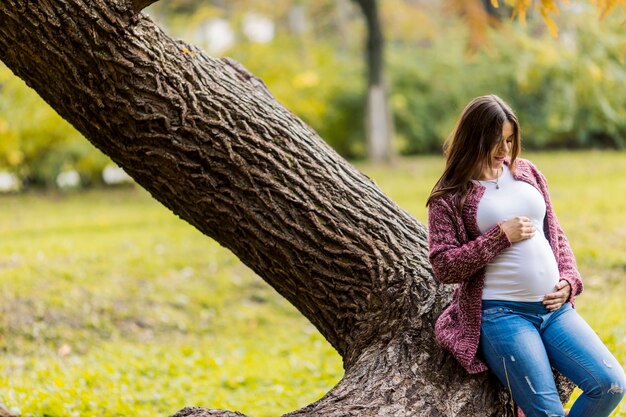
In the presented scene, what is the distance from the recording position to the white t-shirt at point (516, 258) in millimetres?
3484

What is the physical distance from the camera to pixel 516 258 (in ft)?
11.4

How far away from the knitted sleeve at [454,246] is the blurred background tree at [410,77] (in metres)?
5.19

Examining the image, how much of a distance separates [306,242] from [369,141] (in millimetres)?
13884

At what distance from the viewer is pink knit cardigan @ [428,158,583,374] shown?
135 inches

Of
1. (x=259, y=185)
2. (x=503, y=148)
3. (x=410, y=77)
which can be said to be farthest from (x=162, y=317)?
(x=410, y=77)

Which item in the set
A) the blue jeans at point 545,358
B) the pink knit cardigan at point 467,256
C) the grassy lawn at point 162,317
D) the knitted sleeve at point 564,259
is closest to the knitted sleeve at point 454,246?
the pink knit cardigan at point 467,256

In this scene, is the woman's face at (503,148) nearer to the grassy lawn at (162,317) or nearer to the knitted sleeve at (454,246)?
the knitted sleeve at (454,246)

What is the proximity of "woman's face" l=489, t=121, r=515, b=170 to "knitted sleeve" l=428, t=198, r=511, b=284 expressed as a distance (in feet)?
0.89

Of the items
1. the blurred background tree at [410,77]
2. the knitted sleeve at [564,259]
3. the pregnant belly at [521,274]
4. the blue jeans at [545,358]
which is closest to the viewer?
the blue jeans at [545,358]

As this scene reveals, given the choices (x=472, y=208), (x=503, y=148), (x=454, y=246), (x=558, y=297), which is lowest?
(x=558, y=297)

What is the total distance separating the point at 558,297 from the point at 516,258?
9.6 inches

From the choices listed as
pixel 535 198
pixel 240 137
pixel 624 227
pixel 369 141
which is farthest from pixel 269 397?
pixel 369 141

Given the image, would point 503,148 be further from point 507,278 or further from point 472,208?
point 507,278

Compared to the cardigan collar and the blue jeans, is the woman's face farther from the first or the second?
the blue jeans
